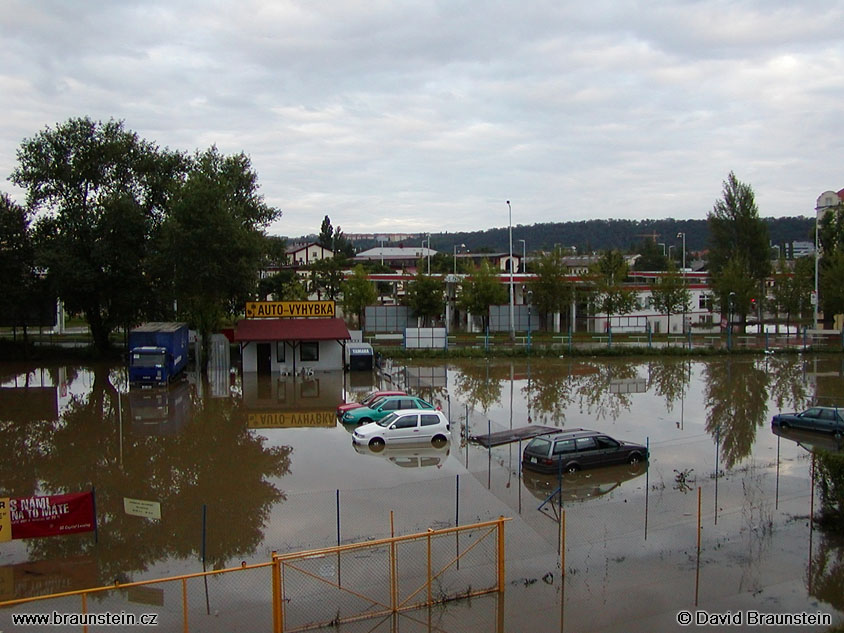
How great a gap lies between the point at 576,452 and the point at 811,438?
31.0ft

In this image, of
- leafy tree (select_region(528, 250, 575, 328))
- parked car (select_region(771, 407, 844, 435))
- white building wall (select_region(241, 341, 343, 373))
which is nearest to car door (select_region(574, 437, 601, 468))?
parked car (select_region(771, 407, 844, 435))

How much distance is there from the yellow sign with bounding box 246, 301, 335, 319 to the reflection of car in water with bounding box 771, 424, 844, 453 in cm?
2527

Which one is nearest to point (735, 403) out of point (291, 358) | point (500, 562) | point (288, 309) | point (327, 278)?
point (500, 562)

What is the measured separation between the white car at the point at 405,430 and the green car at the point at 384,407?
1.89 m

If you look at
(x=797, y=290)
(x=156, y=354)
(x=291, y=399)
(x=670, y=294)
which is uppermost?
(x=797, y=290)

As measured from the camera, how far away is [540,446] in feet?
62.5

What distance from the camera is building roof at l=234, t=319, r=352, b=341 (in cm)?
3862

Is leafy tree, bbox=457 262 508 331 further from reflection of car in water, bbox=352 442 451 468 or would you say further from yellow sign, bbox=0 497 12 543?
yellow sign, bbox=0 497 12 543

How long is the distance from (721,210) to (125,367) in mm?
61324

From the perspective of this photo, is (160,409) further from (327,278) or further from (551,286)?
(327,278)

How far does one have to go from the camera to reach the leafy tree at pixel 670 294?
62.1 m

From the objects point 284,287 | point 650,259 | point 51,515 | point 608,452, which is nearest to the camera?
point 51,515

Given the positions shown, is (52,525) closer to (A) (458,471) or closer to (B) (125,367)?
(A) (458,471)

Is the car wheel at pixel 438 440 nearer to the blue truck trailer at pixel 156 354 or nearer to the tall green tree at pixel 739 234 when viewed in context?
the blue truck trailer at pixel 156 354
